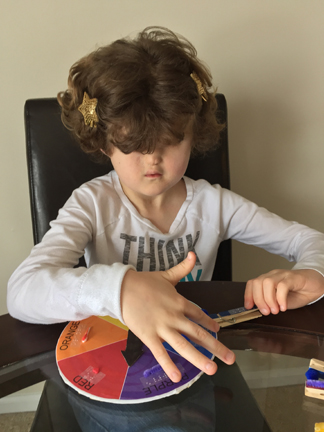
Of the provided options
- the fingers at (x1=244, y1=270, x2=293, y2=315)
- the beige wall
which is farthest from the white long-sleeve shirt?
the beige wall

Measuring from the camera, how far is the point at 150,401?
46 cm

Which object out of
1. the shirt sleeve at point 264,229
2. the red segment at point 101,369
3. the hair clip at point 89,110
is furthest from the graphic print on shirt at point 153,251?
the red segment at point 101,369

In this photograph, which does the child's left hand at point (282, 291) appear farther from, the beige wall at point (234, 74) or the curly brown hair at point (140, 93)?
the beige wall at point (234, 74)

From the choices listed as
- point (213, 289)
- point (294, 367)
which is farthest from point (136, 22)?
point (294, 367)

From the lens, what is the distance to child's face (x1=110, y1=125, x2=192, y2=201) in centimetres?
79

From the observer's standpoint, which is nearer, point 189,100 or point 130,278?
point 130,278

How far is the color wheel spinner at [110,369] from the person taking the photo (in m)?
0.47

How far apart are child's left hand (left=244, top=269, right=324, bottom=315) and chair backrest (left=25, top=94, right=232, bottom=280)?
0.53 metres

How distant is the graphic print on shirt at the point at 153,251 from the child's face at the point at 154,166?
0.16 m

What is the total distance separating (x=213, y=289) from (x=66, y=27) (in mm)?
859

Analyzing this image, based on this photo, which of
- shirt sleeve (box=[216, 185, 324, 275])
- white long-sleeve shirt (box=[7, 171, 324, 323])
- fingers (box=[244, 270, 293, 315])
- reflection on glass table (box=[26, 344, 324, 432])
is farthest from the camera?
shirt sleeve (box=[216, 185, 324, 275])

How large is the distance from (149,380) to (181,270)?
0.15 metres

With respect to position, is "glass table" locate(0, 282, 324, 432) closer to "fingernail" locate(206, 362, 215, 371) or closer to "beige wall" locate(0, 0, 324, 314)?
"fingernail" locate(206, 362, 215, 371)

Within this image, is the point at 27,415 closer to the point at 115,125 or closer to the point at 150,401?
the point at 150,401
